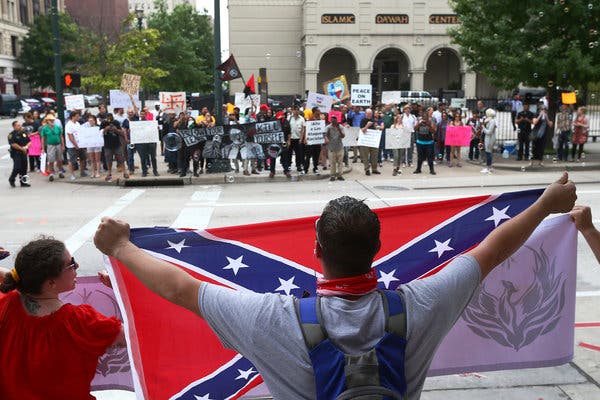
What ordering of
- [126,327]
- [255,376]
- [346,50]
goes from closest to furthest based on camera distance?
[126,327]
[255,376]
[346,50]

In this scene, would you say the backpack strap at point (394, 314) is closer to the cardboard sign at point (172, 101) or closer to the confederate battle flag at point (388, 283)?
the confederate battle flag at point (388, 283)

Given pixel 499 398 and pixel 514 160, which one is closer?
pixel 499 398

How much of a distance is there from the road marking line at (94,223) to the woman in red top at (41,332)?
7.17 metres

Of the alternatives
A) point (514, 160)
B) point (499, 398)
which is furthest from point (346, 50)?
point (499, 398)

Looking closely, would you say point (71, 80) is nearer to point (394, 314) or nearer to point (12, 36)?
point (394, 314)

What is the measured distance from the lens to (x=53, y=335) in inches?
110

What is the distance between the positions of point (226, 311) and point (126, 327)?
1.23 m

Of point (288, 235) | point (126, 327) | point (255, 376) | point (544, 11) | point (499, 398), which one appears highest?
point (544, 11)

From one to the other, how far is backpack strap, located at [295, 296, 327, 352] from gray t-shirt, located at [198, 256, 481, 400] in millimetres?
16

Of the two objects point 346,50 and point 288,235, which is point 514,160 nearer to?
point 288,235

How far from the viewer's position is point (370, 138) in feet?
62.8

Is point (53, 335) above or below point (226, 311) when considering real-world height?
below

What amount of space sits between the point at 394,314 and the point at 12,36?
279 ft

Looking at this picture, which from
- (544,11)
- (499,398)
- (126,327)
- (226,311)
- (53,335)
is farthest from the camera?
(544,11)
